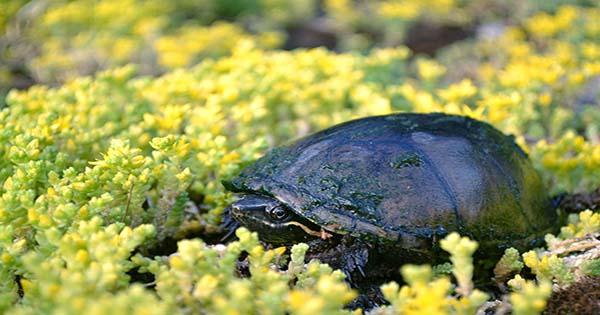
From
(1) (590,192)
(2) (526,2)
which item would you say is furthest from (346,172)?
(2) (526,2)

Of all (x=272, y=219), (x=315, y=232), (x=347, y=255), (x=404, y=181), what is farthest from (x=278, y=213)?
(x=404, y=181)

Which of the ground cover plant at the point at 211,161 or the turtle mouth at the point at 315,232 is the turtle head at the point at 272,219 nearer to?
the turtle mouth at the point at 315,232

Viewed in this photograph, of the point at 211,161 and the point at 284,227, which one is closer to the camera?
the point at 284,227

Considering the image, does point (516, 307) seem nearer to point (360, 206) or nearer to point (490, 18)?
point (360, 206)

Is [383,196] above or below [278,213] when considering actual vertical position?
above

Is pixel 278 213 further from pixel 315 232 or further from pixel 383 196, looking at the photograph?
pixel 383 196

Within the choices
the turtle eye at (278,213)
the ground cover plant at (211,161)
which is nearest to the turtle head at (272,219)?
the turtle eye at (278,213)
